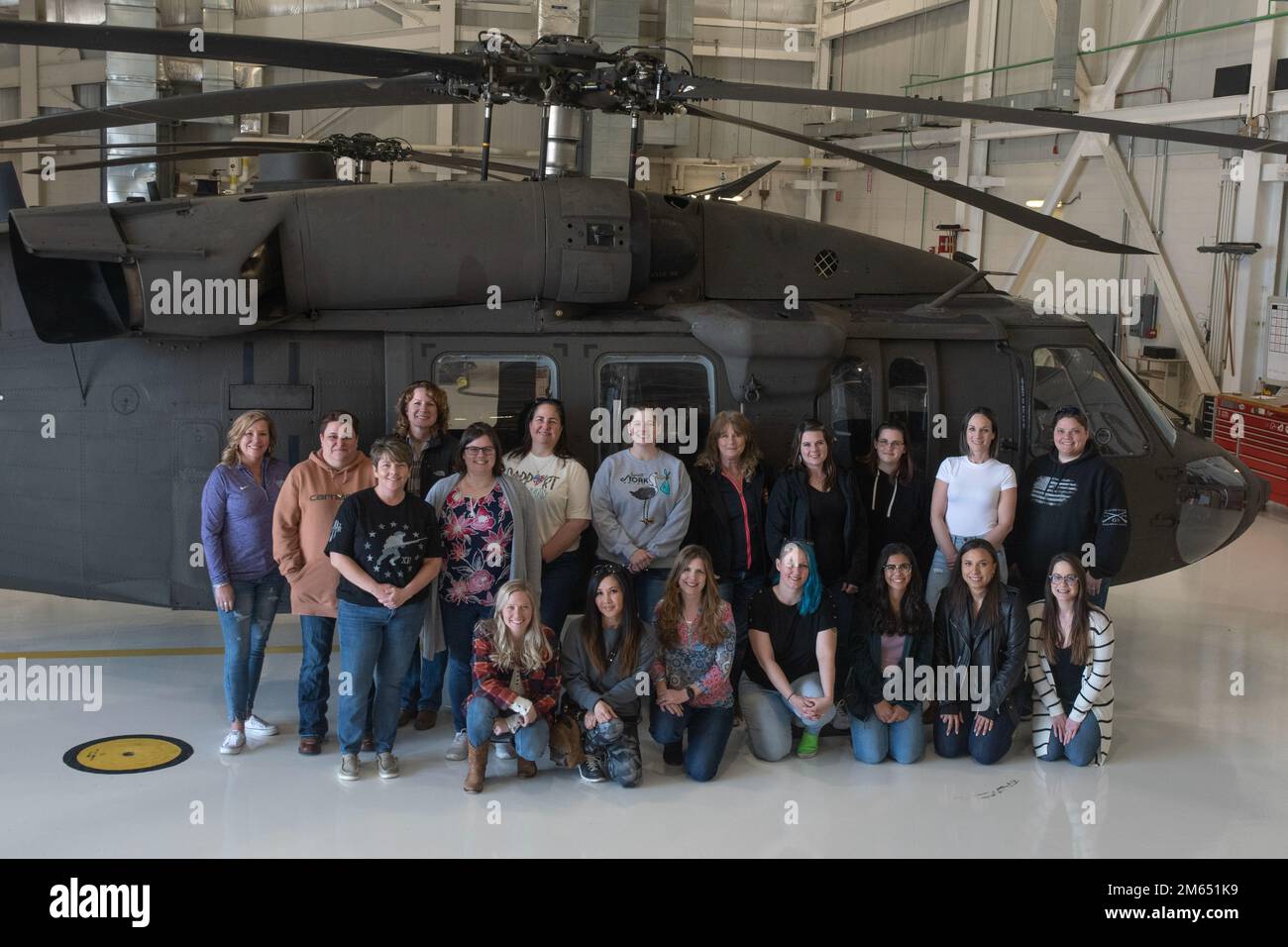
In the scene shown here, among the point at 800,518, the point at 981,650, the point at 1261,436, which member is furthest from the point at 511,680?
the point at 1261,436

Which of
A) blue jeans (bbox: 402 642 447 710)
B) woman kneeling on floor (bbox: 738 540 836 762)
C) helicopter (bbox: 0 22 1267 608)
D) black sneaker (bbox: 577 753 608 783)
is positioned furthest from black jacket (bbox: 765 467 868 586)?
blue jeans (bbox: 402 642 447 710)

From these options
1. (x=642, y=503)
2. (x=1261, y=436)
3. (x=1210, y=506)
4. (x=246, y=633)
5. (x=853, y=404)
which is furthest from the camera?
(x=1261, y=436)

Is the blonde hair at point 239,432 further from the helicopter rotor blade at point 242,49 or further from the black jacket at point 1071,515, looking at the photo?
the black jacket at point 1071,515

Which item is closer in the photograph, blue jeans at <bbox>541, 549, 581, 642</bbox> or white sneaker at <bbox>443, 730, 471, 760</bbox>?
white sneaker at <bbox>443, 730, 471, 760</bbox>

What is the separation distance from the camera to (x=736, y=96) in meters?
6.68

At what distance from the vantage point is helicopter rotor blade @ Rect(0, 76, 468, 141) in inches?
240

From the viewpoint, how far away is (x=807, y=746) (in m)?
6.86

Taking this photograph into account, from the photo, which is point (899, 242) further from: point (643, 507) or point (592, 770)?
point (592, 770)

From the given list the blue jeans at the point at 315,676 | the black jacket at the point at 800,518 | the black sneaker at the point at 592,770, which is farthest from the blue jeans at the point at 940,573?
the blue jeans at the point at 315,676

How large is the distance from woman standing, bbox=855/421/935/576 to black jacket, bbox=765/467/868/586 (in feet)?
1.04

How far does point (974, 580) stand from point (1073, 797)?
1.25 m

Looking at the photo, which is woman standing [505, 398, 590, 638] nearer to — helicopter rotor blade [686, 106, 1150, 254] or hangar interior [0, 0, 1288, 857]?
hangar interior [0, 0, 1288, 857]

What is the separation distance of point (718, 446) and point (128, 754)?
3.72 m

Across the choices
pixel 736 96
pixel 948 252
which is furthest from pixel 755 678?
pixel 948 252
